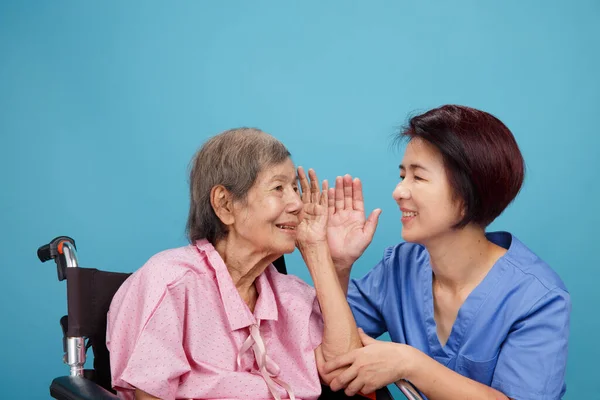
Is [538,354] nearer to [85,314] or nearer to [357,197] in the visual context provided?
[357,197]

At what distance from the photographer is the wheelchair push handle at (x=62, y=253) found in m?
1.72

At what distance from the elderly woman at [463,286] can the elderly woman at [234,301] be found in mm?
128

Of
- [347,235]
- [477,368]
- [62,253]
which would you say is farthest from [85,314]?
[477,368]

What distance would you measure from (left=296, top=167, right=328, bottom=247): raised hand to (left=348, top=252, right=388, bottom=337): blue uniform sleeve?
0.93ft

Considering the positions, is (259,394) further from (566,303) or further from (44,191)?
(44,191)

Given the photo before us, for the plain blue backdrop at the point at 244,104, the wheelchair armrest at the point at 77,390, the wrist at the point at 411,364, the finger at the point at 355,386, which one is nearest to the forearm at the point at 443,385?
the wrist at the point at 411,364

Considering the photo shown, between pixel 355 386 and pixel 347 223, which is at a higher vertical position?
pixel 347 223

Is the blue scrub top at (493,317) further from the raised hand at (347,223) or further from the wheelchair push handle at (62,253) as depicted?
the wheelchair push handle at (62,253)

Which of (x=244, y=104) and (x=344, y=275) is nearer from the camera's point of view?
(x=344, y=275)

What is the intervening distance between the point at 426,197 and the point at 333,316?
0.37m

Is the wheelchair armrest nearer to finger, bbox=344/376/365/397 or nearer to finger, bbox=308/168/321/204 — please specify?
finger, bbox=344/376/365/397

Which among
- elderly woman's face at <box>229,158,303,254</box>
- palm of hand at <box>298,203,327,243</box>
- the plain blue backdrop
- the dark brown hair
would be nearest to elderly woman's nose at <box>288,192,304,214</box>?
elderly woman's face at <box>229,158,303,254</box>

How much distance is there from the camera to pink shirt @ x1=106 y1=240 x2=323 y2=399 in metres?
1.52

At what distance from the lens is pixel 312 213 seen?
6.26ft
